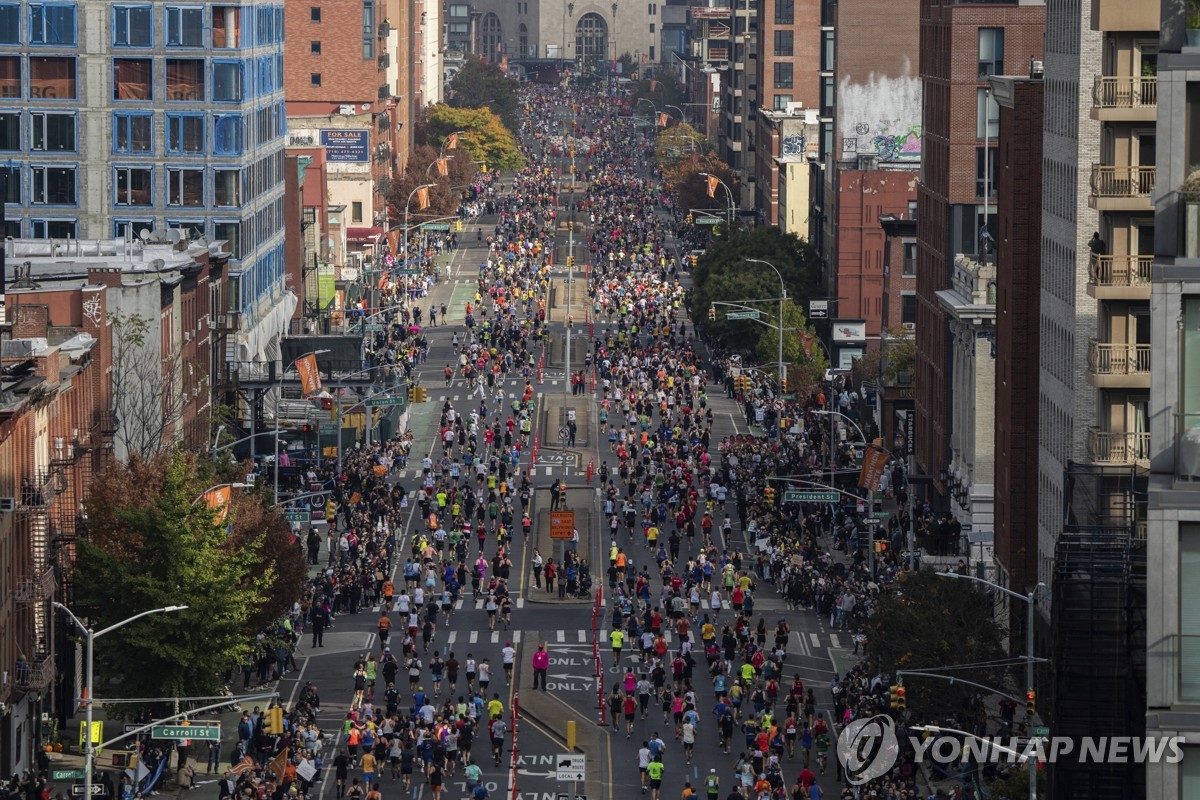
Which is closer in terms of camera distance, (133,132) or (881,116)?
(133,132)

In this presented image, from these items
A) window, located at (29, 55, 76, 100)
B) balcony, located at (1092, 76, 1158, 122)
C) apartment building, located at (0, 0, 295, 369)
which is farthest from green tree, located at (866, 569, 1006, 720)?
window, located at (29, 55, 76, 100)

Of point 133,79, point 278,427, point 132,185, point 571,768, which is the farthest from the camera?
point 132,185

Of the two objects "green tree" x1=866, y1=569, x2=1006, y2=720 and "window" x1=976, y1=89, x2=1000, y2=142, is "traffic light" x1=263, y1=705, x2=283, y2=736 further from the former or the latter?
"window" x1=976, y1=89, x2=1000, y2=142

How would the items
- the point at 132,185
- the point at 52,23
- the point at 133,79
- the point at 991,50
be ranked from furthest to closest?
the point at 132,185, the point at 133,79, the point at 52,23, the point at 991,50

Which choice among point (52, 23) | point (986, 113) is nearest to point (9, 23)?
point (52, 23)

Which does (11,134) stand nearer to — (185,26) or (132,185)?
(132,185)

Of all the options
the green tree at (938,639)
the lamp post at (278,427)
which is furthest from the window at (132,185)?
the green tree at (938,639)

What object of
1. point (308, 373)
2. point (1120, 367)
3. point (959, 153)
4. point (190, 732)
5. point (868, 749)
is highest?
point (959, 153)
